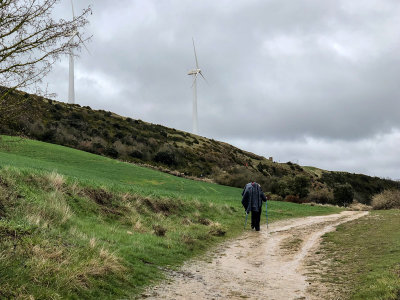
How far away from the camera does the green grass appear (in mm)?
7617

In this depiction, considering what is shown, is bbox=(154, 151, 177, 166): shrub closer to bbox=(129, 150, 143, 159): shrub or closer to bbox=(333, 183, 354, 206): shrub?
bbox=(129, 150, 143, 159): shrub

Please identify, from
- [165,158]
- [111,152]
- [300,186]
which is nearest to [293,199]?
[300,186]

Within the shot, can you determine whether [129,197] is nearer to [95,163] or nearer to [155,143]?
[95,163]

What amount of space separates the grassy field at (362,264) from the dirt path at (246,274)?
718mm

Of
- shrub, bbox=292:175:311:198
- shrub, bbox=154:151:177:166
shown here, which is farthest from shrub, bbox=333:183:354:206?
shrub, bbox=154:151:177:166

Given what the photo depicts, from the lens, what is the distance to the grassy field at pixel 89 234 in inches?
267

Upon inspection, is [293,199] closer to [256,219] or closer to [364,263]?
[256,219]

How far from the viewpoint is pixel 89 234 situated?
36.9 ft

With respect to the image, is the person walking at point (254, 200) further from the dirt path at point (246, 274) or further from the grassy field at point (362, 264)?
the grassy field at point (362, 264)

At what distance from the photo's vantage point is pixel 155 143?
6906 centimetres

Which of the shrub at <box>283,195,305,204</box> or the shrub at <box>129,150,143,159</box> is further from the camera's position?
the shrub at <box>129,150,143,159</box>

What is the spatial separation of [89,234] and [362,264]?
8236 mm

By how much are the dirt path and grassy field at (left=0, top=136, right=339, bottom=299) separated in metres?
0.70

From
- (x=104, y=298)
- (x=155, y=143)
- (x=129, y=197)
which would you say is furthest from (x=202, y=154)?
(x=104, y=298)
